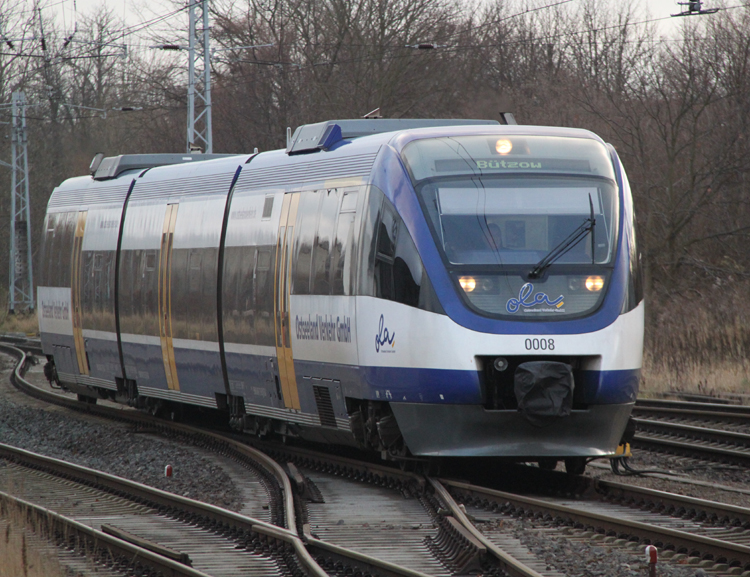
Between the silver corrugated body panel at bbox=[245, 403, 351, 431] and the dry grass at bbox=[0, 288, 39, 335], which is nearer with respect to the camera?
the silver corrugated body panel at bbox=[245, 403, 351, 431]

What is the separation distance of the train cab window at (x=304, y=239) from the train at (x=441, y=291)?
0.02 meters

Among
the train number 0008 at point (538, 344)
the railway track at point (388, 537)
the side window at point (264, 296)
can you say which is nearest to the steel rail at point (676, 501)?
the train number 0008 at point (538, 344)

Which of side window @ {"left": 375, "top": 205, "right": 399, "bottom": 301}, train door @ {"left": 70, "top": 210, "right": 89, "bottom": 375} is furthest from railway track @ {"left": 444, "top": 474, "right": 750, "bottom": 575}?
train door @ {"left": 70, "top": 210, "right": 89, "bottom": 375}

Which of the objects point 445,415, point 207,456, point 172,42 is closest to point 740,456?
point 445,415

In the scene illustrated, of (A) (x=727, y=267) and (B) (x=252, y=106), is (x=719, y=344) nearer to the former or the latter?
(A) (x=727, y=267)

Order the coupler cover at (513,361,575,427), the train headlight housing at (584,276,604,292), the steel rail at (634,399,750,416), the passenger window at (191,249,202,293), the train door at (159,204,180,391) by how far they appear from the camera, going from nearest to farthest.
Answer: the coupler cover at (513,361,575,427)
the train headlight housing at (584,276,604,292)
the passenger window at (191,249,202,293)
the train door at (159,204,180,391)
the steel rail at (634,399,750,416)

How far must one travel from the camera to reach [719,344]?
882 inches

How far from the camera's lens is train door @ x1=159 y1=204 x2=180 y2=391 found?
15.2 meters

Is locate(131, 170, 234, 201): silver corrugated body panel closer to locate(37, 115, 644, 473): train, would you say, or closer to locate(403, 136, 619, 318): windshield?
locate(37, 115, 644, 473): train

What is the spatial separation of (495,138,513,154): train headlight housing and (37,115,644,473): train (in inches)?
0.9

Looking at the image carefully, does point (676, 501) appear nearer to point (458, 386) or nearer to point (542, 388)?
point (542, 388)

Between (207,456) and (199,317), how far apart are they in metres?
1.71

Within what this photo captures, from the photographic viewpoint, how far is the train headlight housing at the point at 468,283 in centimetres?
988

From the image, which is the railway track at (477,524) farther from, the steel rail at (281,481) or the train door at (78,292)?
the train door at (78,292)
